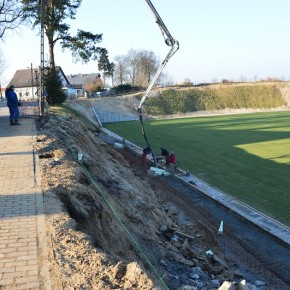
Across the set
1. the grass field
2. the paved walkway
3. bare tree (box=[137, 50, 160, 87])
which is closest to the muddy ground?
the paved walkway

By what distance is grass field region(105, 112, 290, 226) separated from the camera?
642 inches

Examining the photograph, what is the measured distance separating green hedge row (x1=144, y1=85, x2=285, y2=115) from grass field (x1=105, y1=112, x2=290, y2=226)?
836 inches

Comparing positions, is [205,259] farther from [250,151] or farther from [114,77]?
[114,77]

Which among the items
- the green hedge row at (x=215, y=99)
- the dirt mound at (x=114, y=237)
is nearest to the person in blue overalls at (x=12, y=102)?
the dirt mound at (x=114, y=237)

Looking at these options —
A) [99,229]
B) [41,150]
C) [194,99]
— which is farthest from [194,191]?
[194,99]

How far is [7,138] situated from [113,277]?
10.9m

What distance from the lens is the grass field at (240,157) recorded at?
16312 millimetres

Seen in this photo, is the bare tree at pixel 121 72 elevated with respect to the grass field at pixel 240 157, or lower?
elevated

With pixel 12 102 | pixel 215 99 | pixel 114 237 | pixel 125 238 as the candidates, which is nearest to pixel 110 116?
pixel 215 99

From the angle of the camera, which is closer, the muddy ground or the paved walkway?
the paved walkway

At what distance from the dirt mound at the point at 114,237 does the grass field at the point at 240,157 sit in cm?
432

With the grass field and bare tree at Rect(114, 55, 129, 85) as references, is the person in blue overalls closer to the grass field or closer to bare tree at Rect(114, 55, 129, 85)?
the grass field

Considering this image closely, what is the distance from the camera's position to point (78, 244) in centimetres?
587

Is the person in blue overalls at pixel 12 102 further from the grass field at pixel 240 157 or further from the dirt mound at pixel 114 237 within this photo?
the grass field at pixel 240 157
